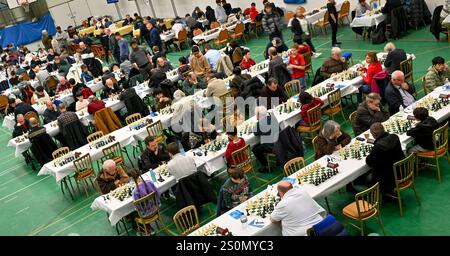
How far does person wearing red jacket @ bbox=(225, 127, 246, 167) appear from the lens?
A: 30.5 feet

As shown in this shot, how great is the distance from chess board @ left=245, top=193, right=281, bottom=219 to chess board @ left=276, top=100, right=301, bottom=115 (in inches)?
132

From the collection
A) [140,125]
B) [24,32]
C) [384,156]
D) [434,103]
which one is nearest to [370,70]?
[434,103]

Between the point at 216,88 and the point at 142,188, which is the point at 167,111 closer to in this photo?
the point at 216,88

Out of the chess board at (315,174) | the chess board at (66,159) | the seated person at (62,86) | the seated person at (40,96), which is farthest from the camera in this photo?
the seated person at (62,86)

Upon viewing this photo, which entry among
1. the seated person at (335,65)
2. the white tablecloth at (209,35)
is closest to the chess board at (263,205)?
the seated person at (335,65)

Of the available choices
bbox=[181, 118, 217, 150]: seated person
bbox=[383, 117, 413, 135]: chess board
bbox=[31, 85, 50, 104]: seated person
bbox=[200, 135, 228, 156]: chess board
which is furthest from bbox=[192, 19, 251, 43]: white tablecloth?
bbox=[383, 117, 413, 135]: chess board

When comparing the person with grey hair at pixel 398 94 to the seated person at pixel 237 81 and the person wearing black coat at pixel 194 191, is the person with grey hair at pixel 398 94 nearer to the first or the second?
the person wearing black coat at pixel 194 191

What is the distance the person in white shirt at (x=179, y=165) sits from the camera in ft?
28.7

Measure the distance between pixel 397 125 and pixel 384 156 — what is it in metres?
1.44

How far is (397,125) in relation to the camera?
8742 mm

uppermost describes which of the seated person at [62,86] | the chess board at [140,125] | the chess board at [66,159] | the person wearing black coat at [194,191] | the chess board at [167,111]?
the seated person at [62,86]

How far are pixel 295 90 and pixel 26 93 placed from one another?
431 inches

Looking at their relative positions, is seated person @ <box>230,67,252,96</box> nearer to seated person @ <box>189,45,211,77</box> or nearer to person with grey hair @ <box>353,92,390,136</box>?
seated person @ <box>189,45,211,77</box>

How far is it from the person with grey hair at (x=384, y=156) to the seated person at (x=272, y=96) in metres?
3.96
